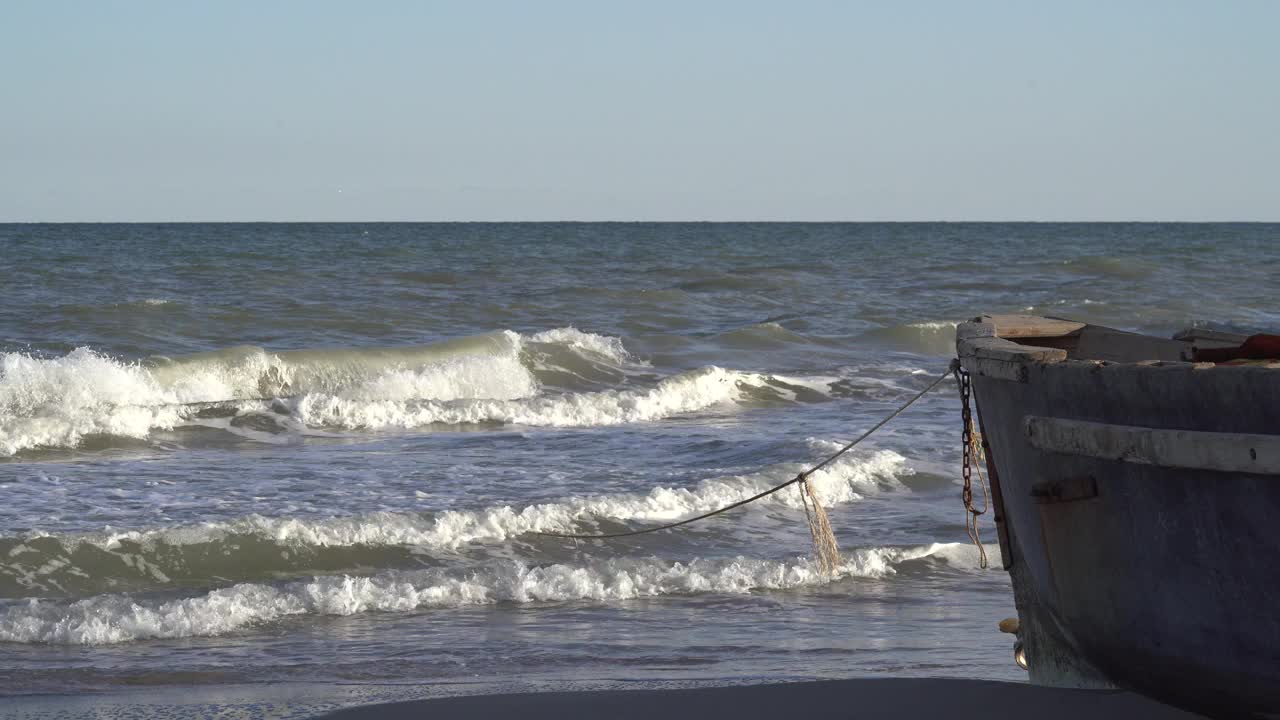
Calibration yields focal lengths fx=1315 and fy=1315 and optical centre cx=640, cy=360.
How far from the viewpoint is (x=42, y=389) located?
13422 mm

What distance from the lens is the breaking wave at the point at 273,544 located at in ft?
22.2

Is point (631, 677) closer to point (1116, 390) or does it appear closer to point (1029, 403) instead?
point (1029, 403)

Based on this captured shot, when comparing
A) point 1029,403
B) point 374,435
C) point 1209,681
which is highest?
point 1029,403

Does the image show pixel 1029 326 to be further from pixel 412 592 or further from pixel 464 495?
pixel 464 495

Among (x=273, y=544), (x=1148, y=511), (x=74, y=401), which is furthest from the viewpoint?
(x=74, y=401)

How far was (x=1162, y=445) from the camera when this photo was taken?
133 inches

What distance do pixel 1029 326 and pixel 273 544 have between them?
418 centimetres

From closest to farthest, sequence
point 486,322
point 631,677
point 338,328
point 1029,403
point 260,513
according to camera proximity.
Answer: point 1029,403, point 631,677, point 260,513, point 338,328, point 486,322

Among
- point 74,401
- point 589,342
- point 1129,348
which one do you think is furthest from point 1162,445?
point 589,342

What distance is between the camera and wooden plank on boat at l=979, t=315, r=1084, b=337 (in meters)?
5.28

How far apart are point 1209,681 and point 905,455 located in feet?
21.6

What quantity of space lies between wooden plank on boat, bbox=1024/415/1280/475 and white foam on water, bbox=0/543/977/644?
318cm

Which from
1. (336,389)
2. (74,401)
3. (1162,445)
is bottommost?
(336,389)

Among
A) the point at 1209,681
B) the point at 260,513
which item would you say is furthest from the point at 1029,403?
the point at 260,513
